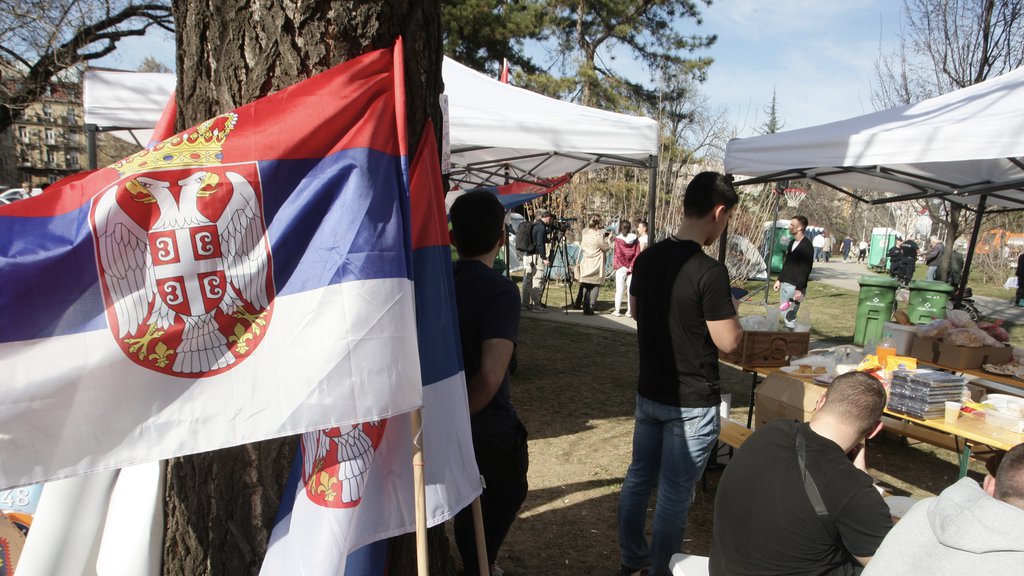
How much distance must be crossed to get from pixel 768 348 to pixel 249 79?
12.9ft

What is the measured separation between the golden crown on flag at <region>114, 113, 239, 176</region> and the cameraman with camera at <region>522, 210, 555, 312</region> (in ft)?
31.0

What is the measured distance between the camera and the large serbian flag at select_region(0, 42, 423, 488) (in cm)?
139

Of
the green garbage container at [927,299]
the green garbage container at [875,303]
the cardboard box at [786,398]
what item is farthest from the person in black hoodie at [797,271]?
the cardboard box at [786,398]

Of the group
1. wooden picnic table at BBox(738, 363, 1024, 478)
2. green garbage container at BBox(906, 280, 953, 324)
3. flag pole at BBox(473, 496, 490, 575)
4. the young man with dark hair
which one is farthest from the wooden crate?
green garbage container at BBox(906, 280, 953, 324)

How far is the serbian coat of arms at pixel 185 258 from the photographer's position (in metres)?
1.46

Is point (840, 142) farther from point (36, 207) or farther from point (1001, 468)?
point (36, 207)

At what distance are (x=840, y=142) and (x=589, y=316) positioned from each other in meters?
7.31

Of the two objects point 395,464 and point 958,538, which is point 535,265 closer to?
point 395,464

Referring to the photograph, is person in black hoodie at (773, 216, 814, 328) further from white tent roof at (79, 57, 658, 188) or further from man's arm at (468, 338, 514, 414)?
man's arm at (468, 338, 514, 414)

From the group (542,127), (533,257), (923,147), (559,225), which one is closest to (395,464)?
(542,127)

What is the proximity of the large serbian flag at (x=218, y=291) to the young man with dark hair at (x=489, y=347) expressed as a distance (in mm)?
666

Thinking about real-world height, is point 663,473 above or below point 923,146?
below

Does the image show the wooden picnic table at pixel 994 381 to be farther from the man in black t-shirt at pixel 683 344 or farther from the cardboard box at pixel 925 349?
the man in black t-shirt at pixel 683 344

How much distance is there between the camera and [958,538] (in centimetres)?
147
